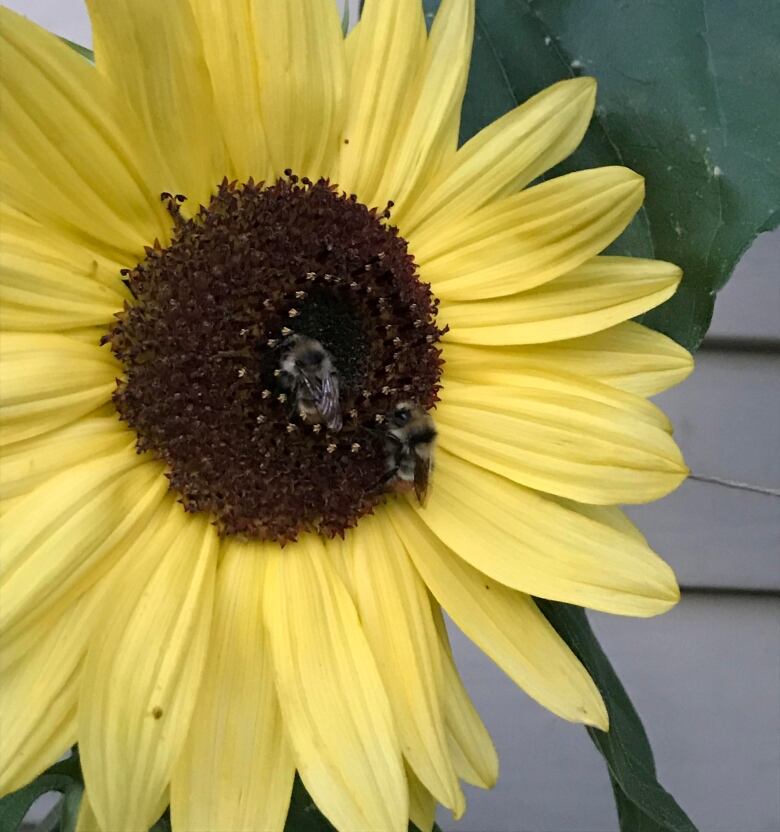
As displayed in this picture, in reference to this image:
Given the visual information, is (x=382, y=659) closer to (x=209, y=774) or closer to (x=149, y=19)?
(x=209, y=774)

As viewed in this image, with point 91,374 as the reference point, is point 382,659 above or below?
below

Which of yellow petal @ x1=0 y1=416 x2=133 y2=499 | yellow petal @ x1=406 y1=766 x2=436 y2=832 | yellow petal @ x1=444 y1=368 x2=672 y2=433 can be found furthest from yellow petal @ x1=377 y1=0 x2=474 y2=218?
yellow petal @ x1=406 y1=766 x2=436 y2=832

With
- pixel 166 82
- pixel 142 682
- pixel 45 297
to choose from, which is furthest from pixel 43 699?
pixel 166 82

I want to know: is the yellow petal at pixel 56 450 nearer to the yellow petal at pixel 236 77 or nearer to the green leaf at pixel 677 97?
the yellow petal at pixel 236 77

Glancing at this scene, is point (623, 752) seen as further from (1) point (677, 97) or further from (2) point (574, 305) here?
(1) point (677, 97)

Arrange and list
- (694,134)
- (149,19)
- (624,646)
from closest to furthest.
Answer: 1. (149,19)
2. (694,134)
3. (624,646)

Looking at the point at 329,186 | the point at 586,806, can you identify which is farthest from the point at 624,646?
the point at 329,186
